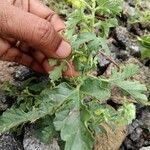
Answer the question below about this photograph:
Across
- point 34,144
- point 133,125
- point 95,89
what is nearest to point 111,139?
point 133,125

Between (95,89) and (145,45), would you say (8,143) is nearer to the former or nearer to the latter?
(95,89)

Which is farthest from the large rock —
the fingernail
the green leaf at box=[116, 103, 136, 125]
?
the fingernail

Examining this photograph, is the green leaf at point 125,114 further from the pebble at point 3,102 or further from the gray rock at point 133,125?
the pebble at point 3,102

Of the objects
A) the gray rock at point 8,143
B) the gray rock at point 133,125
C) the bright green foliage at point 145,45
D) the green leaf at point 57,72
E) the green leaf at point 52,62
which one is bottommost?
the gray rock at point 8,143

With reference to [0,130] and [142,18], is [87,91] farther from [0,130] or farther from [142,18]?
[142,18]

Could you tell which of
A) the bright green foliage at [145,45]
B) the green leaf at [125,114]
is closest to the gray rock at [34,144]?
the green leaf at [125,114]

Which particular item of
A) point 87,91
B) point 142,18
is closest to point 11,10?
point 87,91
